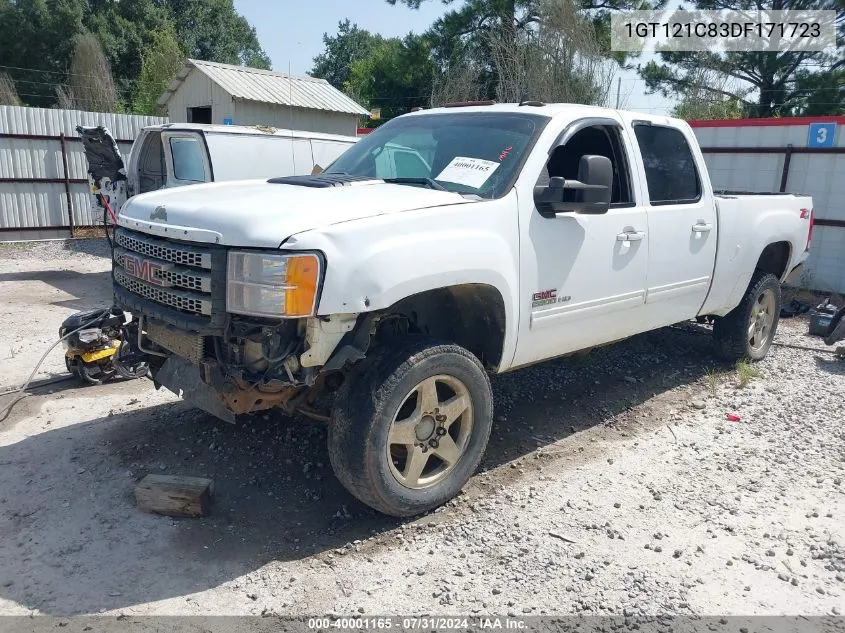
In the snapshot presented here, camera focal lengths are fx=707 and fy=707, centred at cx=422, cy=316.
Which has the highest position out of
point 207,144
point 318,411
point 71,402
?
point 207,144

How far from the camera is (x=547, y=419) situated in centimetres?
522

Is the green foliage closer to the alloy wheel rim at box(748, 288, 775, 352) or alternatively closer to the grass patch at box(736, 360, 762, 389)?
the alloy wheel rim at box(748, 288, 775, 352)

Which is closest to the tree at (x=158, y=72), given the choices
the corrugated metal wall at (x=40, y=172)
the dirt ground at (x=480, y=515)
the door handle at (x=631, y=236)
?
the corrugated metal wall at (x=40, y=172)

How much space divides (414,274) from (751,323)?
430 centimetres

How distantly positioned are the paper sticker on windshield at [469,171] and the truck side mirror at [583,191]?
12.1 inches

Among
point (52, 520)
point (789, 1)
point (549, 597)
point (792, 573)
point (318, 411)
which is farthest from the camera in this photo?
point (789, 1)

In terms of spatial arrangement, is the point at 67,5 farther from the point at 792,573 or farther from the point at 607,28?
the point at 792,573

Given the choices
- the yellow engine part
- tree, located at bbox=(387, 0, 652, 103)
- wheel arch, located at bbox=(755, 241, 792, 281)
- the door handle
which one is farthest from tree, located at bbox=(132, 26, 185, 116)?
the door handle

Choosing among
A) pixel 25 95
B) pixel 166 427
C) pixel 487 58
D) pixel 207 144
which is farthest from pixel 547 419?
pixel 25 95

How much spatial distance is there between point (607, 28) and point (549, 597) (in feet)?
70.3

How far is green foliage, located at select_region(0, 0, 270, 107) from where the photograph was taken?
34.5 metres

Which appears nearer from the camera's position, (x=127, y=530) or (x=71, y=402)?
(x=127, y=530)

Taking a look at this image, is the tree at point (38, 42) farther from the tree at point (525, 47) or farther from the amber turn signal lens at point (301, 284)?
the amber turn signal lens at point (301, 284)

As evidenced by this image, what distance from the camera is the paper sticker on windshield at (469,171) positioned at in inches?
161
